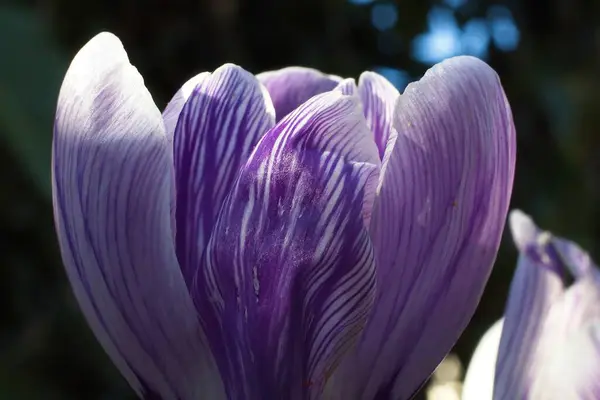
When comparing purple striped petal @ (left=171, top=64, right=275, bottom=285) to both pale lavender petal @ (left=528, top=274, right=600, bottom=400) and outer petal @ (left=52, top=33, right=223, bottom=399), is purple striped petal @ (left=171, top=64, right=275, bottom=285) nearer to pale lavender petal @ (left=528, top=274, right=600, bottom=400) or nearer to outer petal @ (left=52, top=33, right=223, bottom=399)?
outer petal @ (left=52, top=33, right=223, bottom=399)

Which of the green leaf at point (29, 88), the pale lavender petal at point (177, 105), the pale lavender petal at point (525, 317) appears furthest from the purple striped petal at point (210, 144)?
the green leaf at point (29, 88)

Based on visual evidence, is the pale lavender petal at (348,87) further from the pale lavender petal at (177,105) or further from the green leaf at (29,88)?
the green leaf at (29,88)

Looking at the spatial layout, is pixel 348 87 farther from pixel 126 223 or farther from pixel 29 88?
pixel 29 88

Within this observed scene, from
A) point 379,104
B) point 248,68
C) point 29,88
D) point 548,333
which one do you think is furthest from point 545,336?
point 248,68

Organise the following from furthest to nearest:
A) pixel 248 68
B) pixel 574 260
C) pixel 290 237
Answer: pixel 248 68 < pixel 574 260 < pixel 290 237

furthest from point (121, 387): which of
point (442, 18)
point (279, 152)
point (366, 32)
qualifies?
point (279, 152)

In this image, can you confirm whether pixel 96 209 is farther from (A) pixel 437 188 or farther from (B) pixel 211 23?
(B) pixel 211 23
